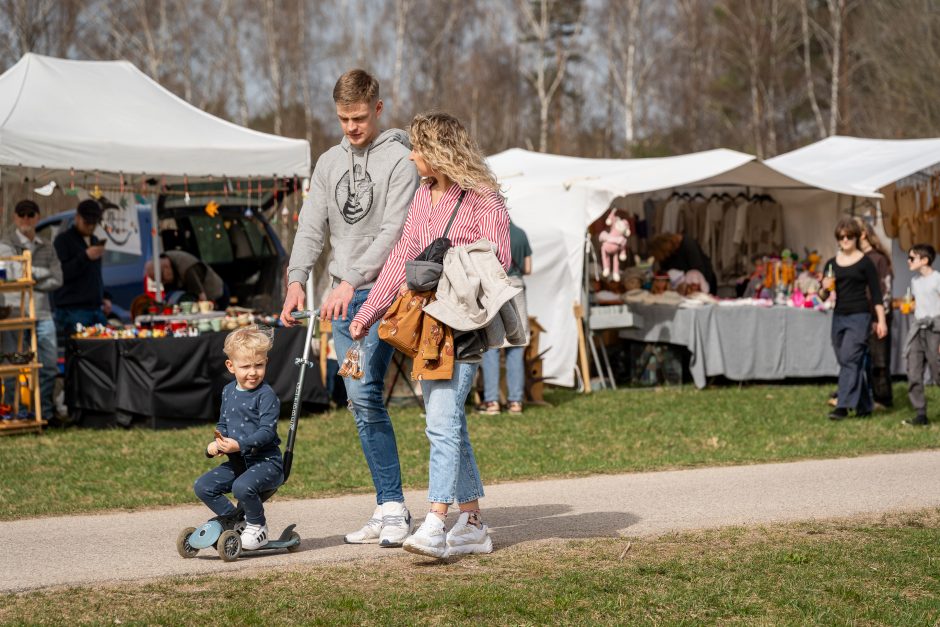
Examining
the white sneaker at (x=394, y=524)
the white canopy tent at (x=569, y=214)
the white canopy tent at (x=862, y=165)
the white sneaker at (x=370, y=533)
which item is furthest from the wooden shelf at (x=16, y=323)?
the white canopy tent at (x=862, y=165)

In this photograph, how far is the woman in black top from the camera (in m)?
10.4

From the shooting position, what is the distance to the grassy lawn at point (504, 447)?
7777 mm

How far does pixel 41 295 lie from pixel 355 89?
5808mm

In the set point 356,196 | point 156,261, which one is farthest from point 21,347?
point 356,196

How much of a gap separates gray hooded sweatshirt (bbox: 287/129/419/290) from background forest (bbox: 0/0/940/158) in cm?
2487

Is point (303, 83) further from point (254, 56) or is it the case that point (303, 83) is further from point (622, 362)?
point (622, 362)

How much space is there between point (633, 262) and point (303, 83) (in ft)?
66.1

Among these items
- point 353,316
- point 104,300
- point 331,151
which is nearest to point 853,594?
point 353,316

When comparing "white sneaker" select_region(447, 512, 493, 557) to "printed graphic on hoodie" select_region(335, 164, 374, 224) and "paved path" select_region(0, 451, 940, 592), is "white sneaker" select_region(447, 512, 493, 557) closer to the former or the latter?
"paved path" select_region(0, 451, 940, 592)

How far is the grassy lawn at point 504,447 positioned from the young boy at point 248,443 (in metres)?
1.81

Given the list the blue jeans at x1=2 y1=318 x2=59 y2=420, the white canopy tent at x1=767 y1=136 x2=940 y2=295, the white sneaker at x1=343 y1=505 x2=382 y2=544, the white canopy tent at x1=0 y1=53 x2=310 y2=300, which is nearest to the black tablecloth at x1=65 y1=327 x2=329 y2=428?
the blue jeans at x1=2 y1=318 x2=59 y2=420

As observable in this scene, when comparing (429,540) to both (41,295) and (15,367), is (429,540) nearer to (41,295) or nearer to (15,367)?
(15,367)

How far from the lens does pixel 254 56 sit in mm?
33562

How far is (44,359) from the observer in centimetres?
1061
